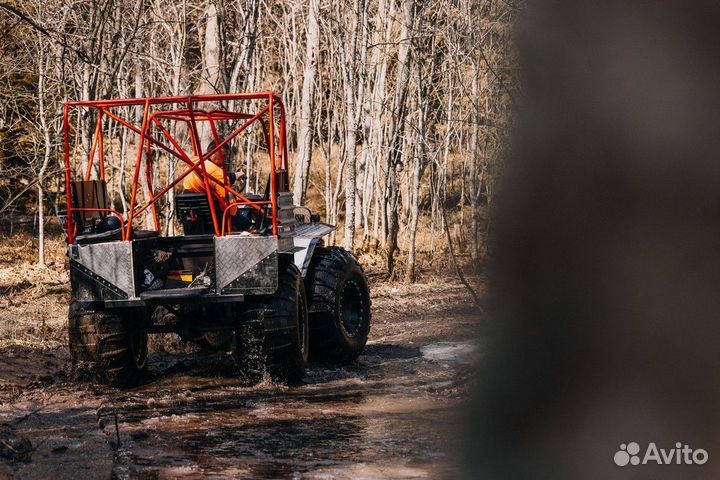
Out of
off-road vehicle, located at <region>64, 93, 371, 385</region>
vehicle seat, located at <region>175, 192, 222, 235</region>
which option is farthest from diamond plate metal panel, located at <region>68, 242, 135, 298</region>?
vehicle seat, located at <region>175, 192, 222, 235</region>

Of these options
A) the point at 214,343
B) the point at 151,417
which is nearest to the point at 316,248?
the point at 214,343

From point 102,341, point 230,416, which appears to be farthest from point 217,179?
point 230,416

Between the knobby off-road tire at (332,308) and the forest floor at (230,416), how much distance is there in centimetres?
20

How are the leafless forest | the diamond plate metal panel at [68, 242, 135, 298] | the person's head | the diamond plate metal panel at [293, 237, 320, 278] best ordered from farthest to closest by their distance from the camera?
the leafless forest → the diamond plate metal panel at [293, 237, 320, 278] → the person's head → the diamond plate metal panel at [68, 242, 135, 298]

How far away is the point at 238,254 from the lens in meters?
8.23

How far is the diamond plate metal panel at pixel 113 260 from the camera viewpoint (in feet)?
27.5

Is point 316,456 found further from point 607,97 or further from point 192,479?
point 607,97

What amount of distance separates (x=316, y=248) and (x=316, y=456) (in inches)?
166

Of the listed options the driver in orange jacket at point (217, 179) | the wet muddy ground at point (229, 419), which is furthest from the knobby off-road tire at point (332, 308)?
the driver in orange jacket at point (217, 179)

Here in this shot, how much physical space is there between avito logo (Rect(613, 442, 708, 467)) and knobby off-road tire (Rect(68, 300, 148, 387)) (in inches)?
300

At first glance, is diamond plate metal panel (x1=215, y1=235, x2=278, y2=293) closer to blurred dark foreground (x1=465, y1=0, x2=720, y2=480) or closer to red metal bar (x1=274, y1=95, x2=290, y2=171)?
red metal bar (x1=274, y1=95, x2=290, y2=171)

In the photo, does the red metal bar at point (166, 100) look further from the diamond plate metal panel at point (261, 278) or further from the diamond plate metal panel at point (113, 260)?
the diamond plate metal panel at point (261, 278)

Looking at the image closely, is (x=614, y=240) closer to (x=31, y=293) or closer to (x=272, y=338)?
(x=272, y=338)

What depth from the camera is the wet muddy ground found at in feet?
18.9
